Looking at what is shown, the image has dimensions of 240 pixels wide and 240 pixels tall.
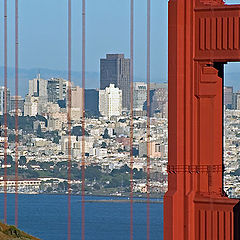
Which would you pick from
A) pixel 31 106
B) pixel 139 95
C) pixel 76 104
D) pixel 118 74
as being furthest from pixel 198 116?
pixel 76 104

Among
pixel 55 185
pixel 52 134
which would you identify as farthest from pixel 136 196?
pixel 52 134

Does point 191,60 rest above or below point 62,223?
above

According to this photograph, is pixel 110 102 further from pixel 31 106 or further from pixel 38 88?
pixel 38 88

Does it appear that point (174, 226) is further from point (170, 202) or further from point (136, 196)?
point (136, 196)

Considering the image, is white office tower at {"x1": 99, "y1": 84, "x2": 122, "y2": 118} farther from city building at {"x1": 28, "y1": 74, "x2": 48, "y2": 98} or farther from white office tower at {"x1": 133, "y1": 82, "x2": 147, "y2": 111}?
city building at {"x1": 28, "y1": 74, "x2": 48, "y2": 98}

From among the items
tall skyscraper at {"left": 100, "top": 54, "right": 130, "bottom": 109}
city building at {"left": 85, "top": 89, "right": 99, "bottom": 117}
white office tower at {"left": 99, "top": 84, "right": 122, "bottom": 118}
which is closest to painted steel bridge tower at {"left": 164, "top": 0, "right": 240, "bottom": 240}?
tall skyscraper at {"left": 100, "top": 54, "right": 130, "bottom": 109}

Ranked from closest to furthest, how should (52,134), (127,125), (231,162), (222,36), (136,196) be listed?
(222,36)
(231,162)
(136,196)
(127,125)
(52,134)

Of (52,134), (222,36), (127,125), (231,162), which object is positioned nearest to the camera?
(222,36)

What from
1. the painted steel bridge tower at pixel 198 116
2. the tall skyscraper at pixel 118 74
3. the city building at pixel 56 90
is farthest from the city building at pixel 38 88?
the painted steel bridge tower at pixel 198 116

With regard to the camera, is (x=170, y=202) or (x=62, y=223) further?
(x=62, y=223)
